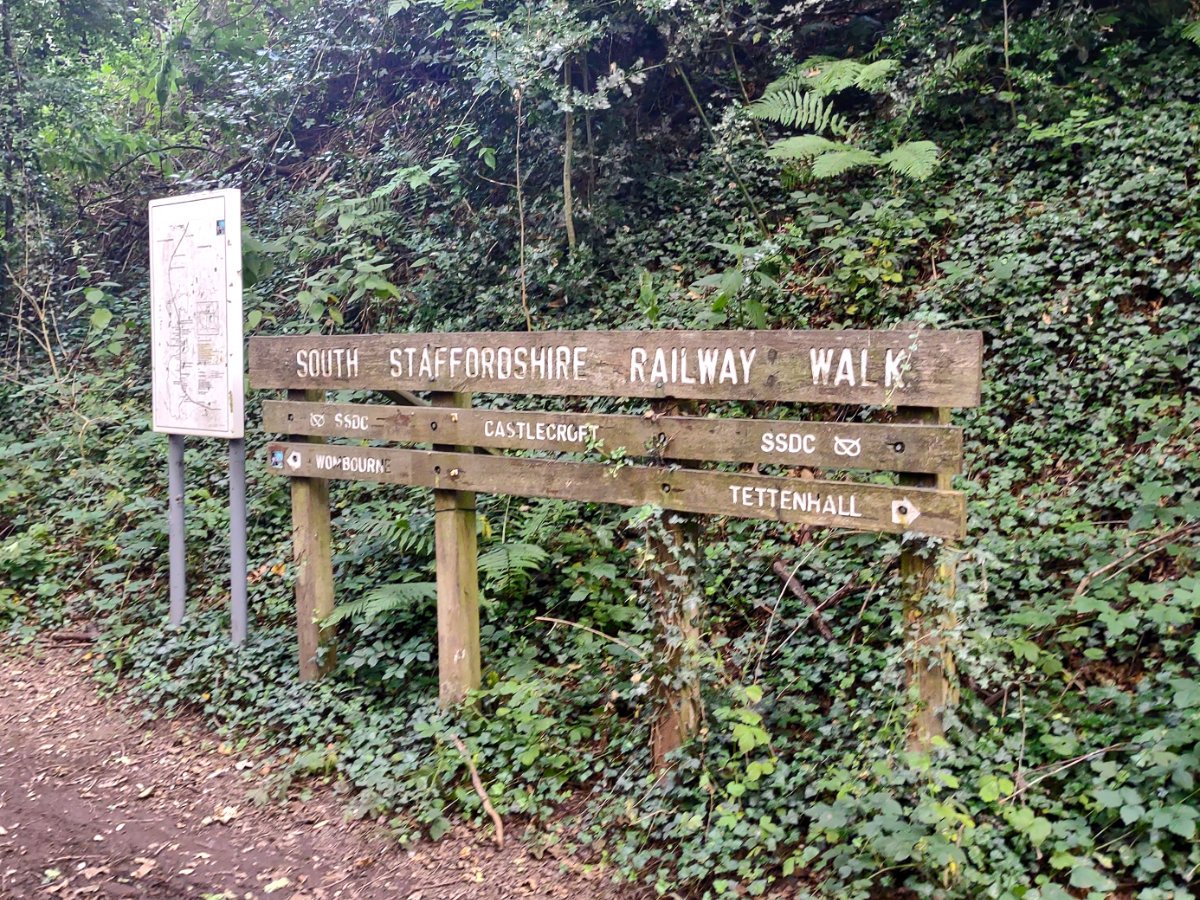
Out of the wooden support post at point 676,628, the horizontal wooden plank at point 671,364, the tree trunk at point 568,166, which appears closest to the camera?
the horizontal wooden plank at point 671,364

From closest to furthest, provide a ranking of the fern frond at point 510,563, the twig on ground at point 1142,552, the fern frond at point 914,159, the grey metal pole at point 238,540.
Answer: the twig on ground at point 1142,552
the fern frond at point 510,563
the grey metal pole at point 238,540
the fern frond at point 914,159

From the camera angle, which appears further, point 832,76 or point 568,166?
point 568,166

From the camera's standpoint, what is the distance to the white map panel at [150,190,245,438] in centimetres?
602

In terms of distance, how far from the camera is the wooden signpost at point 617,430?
3512 millimetres

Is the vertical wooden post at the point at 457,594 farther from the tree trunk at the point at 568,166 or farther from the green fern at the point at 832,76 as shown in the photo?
the green fern at the point at 832,76

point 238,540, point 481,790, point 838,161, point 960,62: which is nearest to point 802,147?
point 838,161

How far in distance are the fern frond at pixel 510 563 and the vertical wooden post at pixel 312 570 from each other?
1.04m

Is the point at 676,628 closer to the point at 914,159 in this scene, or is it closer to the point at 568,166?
the point at 914,159

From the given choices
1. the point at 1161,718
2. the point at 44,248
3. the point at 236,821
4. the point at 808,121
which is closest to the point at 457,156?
the point at 808,121

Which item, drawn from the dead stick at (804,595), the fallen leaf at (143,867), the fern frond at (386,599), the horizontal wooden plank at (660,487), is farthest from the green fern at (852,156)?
the fallen leaf at (143,867)

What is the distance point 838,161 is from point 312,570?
5141 mm

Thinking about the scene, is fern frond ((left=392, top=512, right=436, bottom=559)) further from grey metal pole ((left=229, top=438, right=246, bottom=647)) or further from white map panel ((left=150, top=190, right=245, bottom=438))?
white map panel ((left=150, top=190, right=245, bottom=438))

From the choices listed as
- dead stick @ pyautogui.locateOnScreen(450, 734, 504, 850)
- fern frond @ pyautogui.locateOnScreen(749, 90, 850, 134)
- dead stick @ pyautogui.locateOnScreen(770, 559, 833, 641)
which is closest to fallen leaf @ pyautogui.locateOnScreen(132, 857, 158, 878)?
dead stick @ pyautogui.locateOnScreen(450, 734, 504, 850)

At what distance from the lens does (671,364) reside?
4.09 meters
